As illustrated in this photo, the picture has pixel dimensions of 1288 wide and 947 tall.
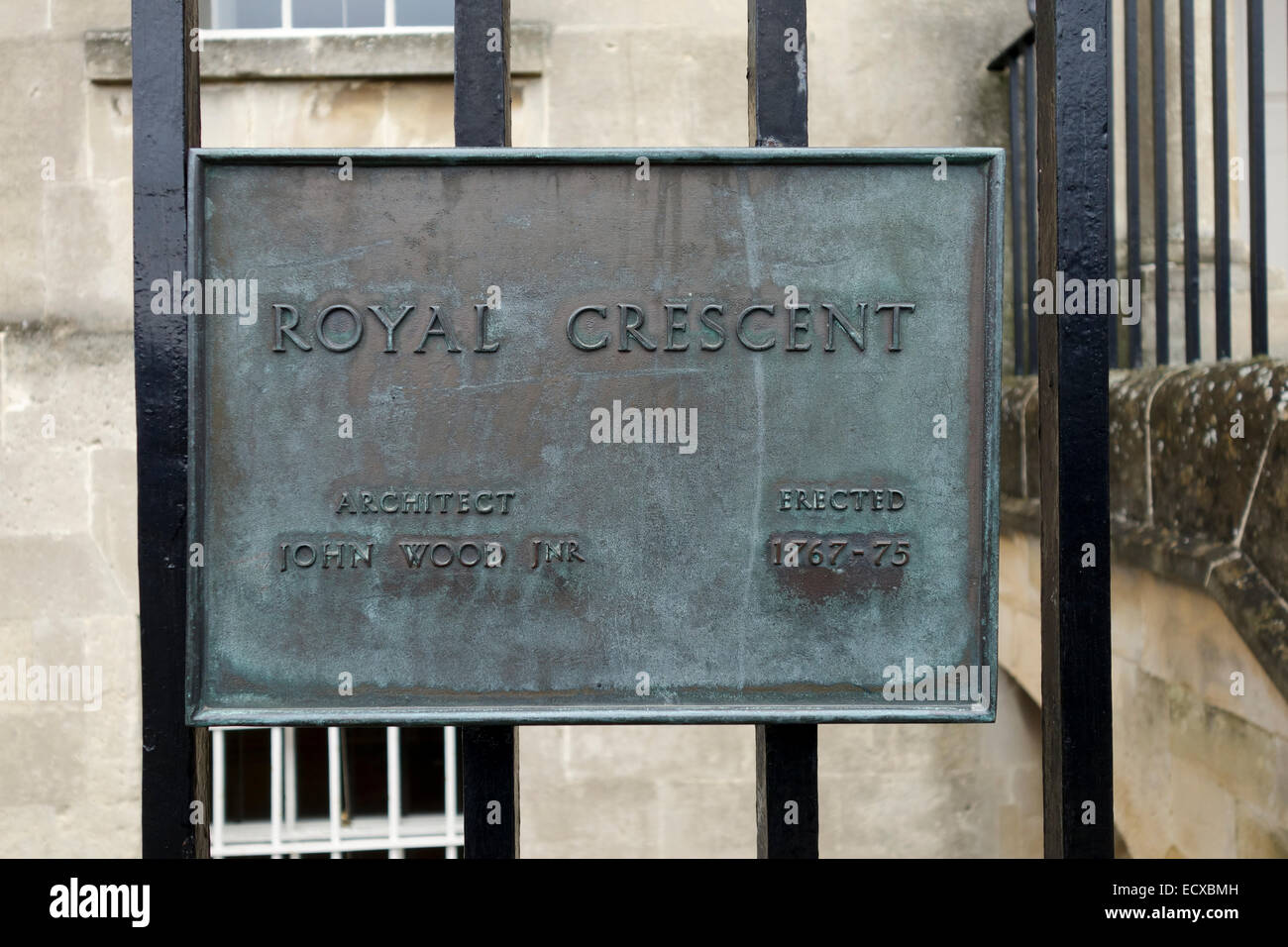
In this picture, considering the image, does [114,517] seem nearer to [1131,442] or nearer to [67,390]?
[67,390]

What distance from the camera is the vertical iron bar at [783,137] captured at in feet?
6.61

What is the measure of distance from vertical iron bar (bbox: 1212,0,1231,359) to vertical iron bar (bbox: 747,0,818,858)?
1251 mm

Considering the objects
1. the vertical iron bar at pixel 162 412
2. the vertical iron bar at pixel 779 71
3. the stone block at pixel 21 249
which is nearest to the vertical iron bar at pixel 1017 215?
the vertical iron bar at pixel 779 71

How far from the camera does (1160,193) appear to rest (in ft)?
9.59

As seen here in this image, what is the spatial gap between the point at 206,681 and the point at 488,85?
128cm

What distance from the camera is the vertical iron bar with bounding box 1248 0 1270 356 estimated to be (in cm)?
245

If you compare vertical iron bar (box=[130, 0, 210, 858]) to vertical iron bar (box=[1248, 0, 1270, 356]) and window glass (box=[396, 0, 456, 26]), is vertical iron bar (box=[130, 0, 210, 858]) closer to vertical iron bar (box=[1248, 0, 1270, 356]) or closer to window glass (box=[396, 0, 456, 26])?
vertical iron bar (box=[1248, 0, 1270, 356])

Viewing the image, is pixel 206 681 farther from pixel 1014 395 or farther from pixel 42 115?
pixel 42 115

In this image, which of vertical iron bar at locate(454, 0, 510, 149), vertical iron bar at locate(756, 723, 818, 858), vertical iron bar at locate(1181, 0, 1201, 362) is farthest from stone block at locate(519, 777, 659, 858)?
vertical iron bar at locate(454, 0, 510, 149)

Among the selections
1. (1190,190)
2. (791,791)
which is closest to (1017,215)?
(1190,190)

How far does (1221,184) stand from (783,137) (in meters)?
1.35

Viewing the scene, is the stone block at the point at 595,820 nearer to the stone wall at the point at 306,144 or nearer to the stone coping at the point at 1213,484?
the stone wall at the point at 306,144

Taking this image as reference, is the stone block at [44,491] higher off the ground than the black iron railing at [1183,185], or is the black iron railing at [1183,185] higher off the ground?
the black iron railing at [1183,185]

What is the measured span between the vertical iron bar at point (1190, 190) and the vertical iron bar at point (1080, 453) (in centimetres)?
87
